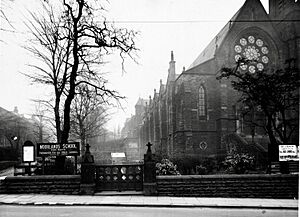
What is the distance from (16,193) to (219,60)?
26.3 m

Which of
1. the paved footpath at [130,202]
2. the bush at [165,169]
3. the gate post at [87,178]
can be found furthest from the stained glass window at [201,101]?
the gate post at [87,178]

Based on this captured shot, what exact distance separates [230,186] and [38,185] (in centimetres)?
803

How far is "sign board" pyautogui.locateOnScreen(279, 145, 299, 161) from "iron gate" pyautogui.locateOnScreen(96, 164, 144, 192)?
19.3 ft

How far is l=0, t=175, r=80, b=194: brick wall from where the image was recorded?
13.0 metres

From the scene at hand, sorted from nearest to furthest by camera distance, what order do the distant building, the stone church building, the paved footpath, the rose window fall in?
A: the paved footpath → the distant building → the stone church building → the rose window

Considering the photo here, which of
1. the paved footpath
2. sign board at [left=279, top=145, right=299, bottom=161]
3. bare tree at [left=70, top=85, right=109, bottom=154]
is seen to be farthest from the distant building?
sign board at [left=279, top=145, right=299, bottom=161]

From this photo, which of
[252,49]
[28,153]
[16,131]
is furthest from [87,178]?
[252,49]

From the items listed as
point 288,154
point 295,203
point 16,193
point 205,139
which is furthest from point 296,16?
point 16,193

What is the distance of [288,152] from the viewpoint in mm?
13023

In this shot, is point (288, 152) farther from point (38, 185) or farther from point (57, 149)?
point (38, 185)

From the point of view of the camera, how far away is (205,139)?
33000 mm

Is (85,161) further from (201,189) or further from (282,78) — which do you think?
(282,78)

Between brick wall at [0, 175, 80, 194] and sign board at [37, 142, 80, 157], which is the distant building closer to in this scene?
sign board at [37, 142, 80, 157]

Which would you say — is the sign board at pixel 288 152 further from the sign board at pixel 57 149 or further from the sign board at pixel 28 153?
the sign board at pixel 28 153
